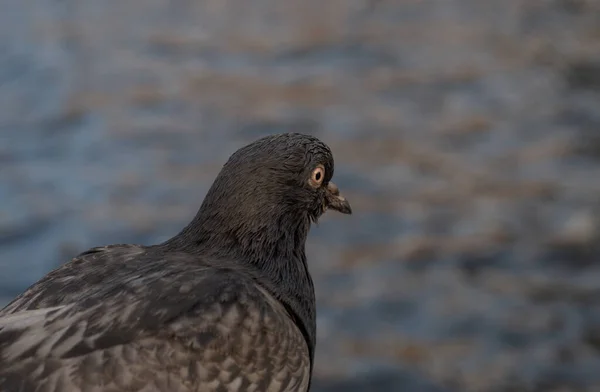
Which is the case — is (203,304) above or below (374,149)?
below

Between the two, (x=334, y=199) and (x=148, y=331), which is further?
(x=334, y=199)

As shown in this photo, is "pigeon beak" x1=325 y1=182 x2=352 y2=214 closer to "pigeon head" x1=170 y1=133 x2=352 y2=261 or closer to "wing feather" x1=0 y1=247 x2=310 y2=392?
"pigeon head" x1=170 y1=133 x2=352 y2=261

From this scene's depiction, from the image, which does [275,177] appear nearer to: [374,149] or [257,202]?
[257,202]

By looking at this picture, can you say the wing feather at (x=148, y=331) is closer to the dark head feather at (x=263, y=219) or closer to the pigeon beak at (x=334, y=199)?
the dark head feather at (x=263, y=219)

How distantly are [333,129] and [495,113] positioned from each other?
2093mm

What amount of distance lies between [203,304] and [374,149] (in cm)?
858

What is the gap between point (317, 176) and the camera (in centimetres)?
684

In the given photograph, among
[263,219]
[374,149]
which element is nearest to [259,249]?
[263,219]

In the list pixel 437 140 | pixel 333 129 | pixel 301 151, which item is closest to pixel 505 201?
pixel 437 140

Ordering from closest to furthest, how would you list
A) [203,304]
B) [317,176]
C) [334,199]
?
[203,304] → [317,176] → [334,199]

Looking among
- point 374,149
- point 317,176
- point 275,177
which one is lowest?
point 275,177

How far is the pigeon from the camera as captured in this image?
549cm

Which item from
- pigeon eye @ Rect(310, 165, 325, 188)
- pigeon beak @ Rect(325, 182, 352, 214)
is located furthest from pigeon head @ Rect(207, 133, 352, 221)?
pigeon beak @ Rect(325, 182, 352, 214)

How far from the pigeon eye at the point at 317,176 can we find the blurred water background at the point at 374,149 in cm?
411
